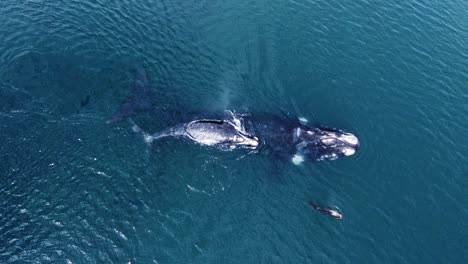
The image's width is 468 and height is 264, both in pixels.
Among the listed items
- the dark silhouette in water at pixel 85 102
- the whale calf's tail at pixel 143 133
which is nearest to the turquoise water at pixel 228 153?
the dark silhouette in water at pixel 85 102

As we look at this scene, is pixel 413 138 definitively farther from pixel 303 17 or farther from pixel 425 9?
pixel 425 9

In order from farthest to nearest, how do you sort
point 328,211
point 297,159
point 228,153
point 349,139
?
point 349,139 < point 297,159 < point 228,153 < point 328,211

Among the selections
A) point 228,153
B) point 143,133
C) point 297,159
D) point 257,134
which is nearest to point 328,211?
point 297,159

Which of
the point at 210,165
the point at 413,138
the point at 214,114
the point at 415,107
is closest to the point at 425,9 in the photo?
the point at 415,107

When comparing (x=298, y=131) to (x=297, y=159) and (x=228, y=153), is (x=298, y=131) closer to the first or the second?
(x=297, y=159)

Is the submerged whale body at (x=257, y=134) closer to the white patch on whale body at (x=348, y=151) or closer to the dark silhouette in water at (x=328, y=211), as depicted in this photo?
the white patch on whale body at (x=348, y=151)

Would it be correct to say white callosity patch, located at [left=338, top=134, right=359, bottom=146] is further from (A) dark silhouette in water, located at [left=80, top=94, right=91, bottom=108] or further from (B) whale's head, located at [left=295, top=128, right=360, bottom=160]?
(A) dark silhouette in water, located at [left=80, top=94, right=91, bottom=108]
